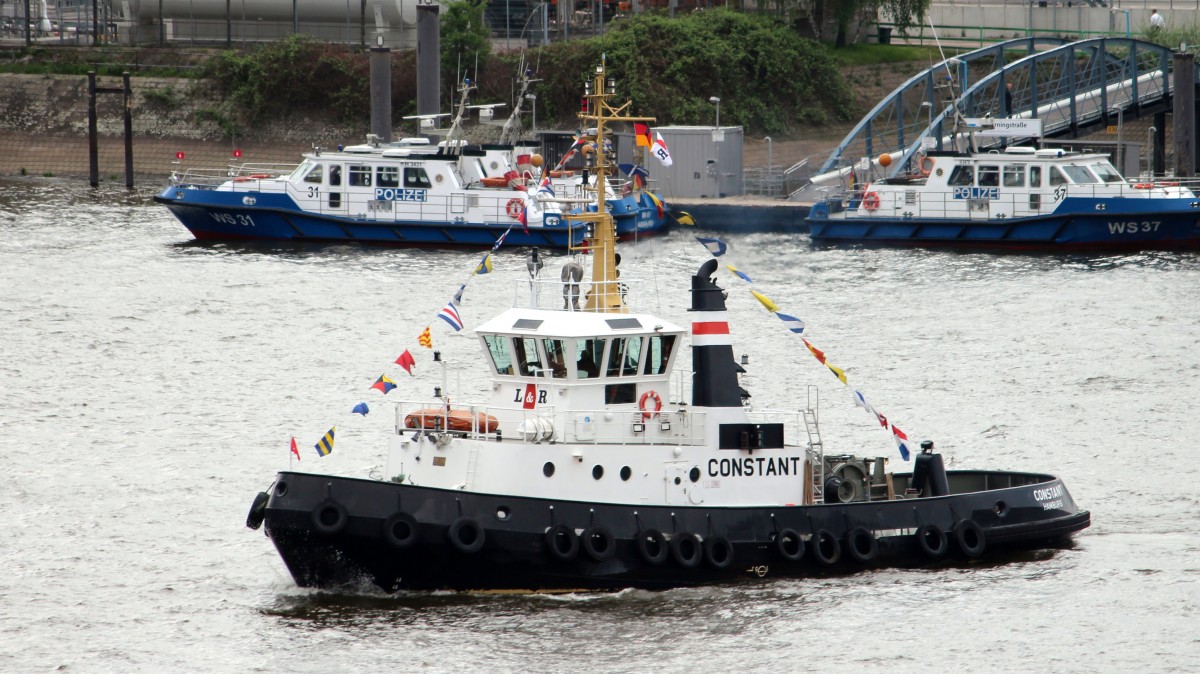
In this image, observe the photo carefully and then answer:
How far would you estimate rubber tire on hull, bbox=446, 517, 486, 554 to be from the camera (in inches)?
763

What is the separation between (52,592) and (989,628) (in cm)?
1171

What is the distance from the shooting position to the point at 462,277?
145 feet

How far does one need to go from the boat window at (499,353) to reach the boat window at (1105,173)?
109 feet

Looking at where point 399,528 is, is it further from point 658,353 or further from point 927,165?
point 927,165

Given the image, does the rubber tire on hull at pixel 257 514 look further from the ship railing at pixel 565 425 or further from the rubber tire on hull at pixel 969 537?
the rubber tire on hull at pixel 969 537

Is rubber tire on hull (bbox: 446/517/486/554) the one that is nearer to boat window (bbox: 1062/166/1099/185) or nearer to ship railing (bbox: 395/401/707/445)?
ship railing (bbox: 395/401/707/445)

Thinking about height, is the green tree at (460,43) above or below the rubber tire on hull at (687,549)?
above

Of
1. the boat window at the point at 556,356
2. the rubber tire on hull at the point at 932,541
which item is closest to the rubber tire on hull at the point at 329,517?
the boat window at the point at 556,356

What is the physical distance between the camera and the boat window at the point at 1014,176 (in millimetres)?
49781

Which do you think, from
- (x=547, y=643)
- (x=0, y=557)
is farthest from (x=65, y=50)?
(x=547, y=643)

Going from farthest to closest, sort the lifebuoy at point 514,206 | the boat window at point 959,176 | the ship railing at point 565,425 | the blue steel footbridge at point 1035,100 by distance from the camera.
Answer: the blue steel footbridge at point 1035,100 → the boat window at point 959,176 → the lifebuoy at point 514,206 → the ship railing at point 565,425

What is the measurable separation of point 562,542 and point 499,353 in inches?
103

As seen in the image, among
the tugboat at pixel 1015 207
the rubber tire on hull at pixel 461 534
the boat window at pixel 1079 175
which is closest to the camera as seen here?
the rubber tire on hull at pixel 461 534

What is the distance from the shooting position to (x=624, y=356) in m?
20.5
